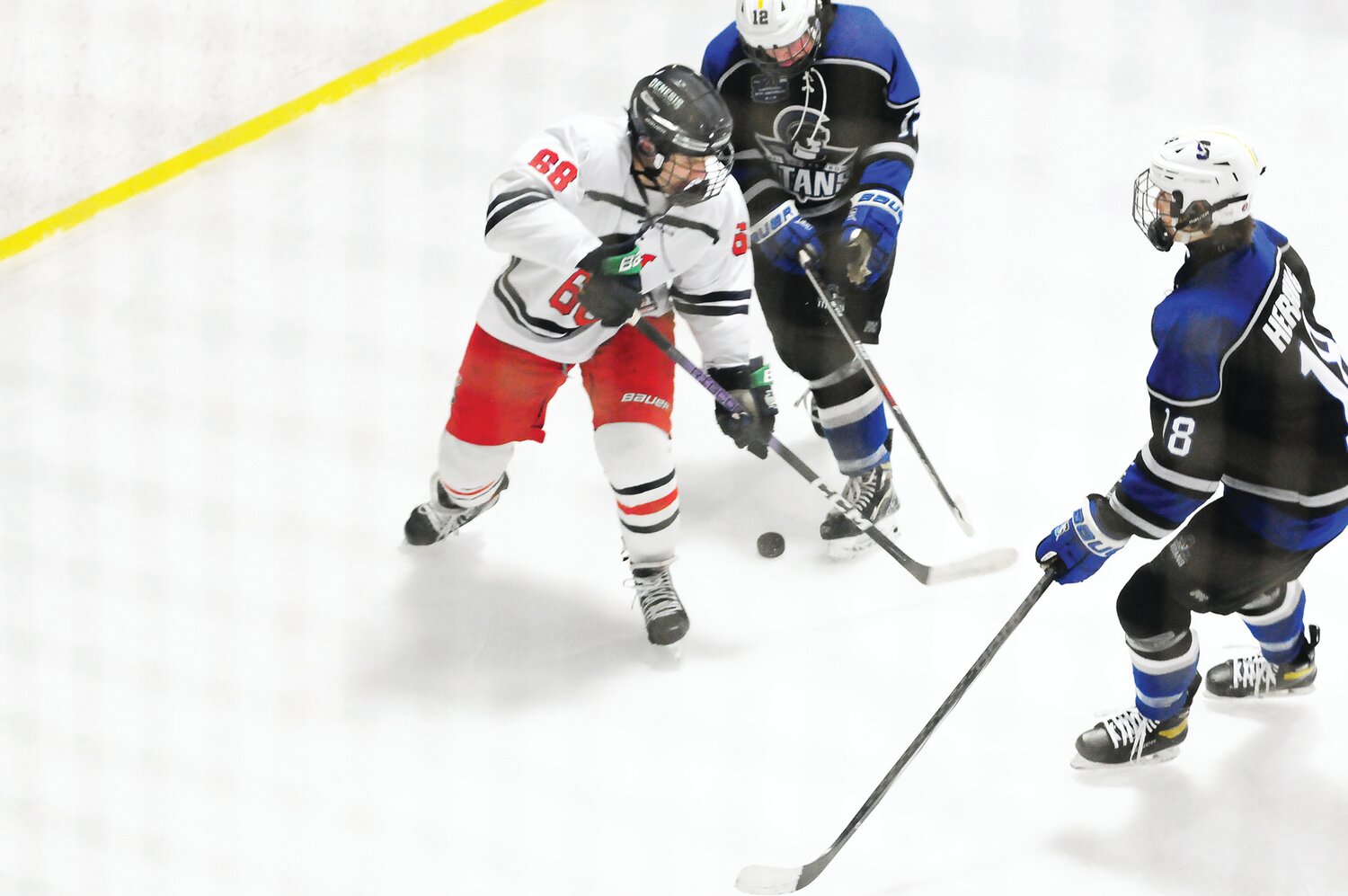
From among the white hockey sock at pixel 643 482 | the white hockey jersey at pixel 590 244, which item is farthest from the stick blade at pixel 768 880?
the white hockey jersey at pixel 590 244

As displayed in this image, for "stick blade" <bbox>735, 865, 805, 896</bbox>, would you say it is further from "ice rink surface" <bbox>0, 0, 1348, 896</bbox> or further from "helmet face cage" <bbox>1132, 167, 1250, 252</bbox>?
"helmet face cage" <bbox>1132, 167, 1250, 252</bbox>

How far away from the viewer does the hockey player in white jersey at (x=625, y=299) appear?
237 centimetres

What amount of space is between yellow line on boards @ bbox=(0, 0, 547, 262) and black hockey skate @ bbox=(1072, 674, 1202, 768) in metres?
2.75

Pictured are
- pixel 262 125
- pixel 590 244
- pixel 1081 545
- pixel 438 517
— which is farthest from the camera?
pixel 262 125

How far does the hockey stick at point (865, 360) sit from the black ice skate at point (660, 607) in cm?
52

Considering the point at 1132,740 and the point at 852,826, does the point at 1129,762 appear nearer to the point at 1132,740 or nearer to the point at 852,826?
the point at 1132,740

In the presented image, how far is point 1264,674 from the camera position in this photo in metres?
2.50

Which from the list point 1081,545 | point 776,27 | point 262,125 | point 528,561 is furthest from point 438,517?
point 262,125

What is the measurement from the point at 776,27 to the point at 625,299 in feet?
1.73

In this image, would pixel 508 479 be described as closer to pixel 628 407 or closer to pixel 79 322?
pixel 628 407

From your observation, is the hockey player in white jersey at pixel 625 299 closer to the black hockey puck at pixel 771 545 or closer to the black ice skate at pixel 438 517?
the black ice skate at pixel 438 517

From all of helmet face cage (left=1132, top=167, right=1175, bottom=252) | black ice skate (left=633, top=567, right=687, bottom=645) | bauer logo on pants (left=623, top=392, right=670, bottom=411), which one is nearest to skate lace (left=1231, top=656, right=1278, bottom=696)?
helmet face cage (left=1132, top=167, right=1175, bottom=252)

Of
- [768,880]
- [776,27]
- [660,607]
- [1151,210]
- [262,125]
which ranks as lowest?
[768,880]

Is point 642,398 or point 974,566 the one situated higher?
point 642,398
